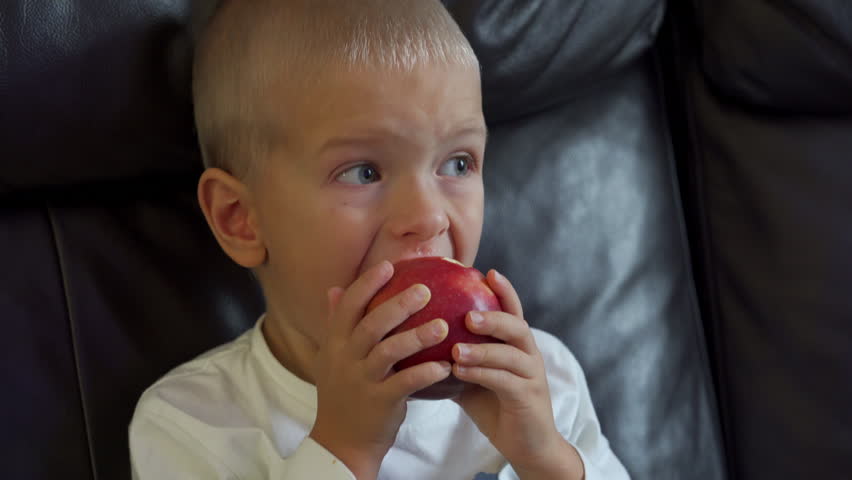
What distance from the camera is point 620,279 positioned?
4.51 feet

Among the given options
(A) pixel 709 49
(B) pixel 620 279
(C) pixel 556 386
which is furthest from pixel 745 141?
(C) pixel 556 386

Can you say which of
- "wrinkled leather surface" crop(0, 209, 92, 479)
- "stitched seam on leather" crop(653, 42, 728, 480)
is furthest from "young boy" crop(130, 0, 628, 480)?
"stitched seam on leather" crop(653, 42, 728, 480)

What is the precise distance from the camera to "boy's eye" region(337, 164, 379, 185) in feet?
3.18

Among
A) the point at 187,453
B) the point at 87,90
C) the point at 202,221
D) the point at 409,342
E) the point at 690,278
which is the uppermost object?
the point at 87,90

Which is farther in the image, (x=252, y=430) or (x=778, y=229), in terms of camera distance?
(x=778, y=229)

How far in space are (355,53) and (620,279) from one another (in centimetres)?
60

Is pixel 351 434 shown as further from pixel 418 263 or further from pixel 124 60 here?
pixel 124 60

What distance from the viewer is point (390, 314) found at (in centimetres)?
83

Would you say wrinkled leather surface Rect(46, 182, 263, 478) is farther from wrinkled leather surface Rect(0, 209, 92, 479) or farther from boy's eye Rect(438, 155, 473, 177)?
boy's eye Rect(438, 155, 473, 177)

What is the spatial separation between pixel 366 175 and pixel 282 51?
0.16 meters

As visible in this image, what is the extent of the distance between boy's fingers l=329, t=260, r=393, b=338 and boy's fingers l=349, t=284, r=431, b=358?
0.02 meters

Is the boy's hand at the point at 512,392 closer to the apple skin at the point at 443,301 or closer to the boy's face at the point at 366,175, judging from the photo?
the apple skin at the point at 443,301

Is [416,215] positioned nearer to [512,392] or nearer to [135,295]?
[512,392]

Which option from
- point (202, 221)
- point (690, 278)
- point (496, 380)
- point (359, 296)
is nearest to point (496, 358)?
point (496, 380)
